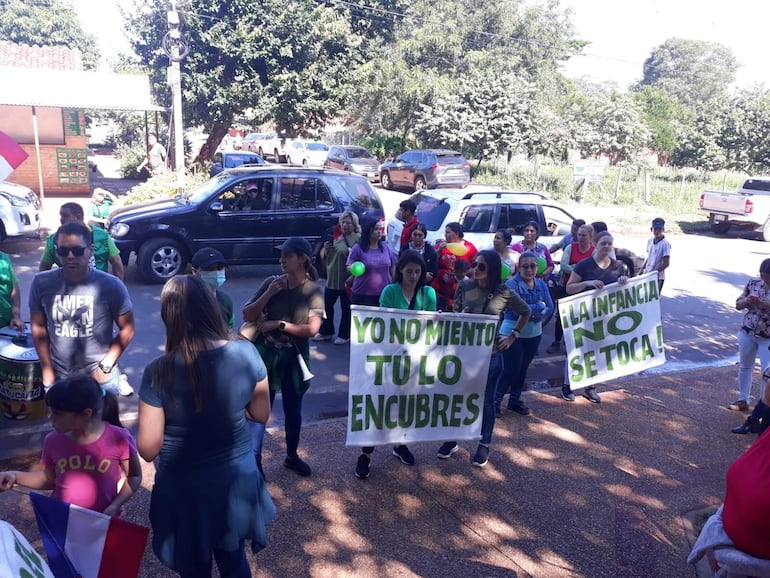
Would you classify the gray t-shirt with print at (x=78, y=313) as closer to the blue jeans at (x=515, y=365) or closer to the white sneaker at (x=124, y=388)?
the white sneaker at (x=124, y=388)

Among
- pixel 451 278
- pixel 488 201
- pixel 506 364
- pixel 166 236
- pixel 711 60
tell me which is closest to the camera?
pixel 506 364

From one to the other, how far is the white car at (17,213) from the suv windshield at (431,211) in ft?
22.9

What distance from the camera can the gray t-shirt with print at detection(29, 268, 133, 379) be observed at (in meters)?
3.97

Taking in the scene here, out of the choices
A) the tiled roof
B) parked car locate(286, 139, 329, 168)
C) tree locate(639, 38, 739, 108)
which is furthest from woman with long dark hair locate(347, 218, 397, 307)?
tree locate(639, 38, 739, 108)

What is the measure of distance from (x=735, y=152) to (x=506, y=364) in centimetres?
2813

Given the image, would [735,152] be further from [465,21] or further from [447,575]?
[447,575]

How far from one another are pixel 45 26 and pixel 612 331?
51.4 m

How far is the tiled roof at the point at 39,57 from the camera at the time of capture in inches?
861

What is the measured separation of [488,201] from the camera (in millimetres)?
9398

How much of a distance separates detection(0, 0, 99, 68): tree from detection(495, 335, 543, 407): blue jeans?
48.0m

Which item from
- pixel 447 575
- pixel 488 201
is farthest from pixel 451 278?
pixel 447 575

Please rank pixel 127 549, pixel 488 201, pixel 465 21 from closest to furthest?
1. pixel 127 549
2. pixel 488 201
3. pixel 465 21

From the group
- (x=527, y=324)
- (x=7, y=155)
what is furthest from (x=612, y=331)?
(x=7, y=155)

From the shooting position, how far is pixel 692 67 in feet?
261
